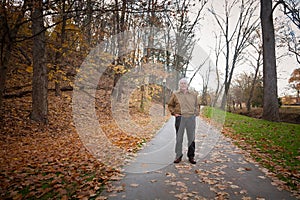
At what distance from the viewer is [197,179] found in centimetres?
393

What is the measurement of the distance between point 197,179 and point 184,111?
62.8 inches

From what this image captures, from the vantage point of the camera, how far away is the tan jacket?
194 inches

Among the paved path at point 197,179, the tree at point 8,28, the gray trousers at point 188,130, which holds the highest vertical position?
the tree at point 8,28

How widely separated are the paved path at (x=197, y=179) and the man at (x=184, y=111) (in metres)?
0.39

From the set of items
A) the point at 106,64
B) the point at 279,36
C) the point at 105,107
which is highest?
the point at 279,36

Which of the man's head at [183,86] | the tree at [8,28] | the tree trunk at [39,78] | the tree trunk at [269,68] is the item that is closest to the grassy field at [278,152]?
the man's head at [183,86]

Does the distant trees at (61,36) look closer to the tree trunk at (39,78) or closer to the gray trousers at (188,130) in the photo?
the tree trunk at (39,78)

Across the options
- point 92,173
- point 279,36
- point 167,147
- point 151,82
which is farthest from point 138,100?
point 279,36

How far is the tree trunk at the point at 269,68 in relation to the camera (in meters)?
12.1

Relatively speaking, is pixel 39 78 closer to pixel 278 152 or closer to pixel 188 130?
pixel 188 130

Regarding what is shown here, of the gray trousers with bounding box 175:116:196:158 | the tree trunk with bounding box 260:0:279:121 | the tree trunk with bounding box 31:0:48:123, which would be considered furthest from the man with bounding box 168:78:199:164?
the tree trunk with bounding box 260:0:279:121

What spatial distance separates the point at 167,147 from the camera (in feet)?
21.6

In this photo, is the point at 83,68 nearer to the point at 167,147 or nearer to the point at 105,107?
the point at 105,107

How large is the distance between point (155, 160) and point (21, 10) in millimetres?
5754
